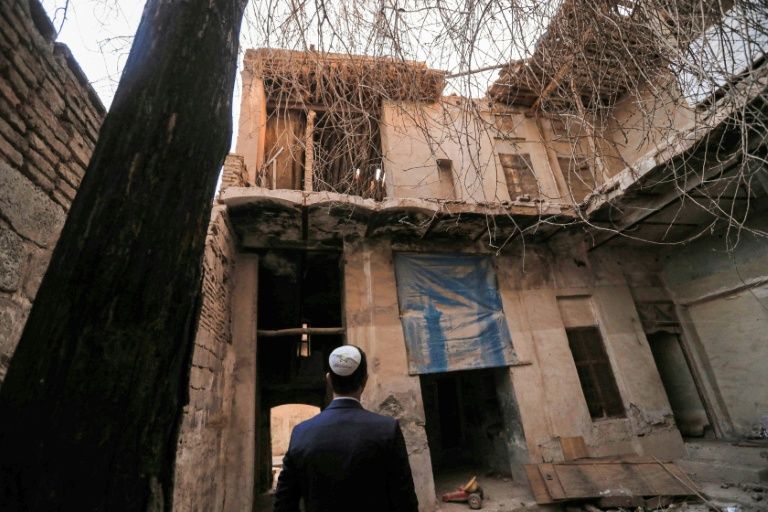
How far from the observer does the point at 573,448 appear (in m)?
6.31

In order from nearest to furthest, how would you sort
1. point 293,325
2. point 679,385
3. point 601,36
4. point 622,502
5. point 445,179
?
point 601,36
point 622,502
point 679,385
point 445,179
point 293,325

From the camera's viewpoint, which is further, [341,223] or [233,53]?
[341,223]

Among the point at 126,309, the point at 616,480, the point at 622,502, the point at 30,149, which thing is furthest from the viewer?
the point at 616,480

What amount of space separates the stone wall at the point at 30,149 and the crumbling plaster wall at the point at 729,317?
30.3ft

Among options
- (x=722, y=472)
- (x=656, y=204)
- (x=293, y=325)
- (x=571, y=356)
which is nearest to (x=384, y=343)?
(x=293, y=325)

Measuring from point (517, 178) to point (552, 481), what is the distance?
6.54 m

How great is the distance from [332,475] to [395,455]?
12.7 inches

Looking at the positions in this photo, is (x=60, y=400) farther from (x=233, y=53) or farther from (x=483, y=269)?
(x=483, y=269)

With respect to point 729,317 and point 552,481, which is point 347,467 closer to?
point 552,481

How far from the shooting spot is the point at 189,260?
3.56ft

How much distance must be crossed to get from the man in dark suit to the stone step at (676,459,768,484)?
23.8 ft

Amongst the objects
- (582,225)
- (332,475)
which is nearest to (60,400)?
(332,475)

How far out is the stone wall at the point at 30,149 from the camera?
77.7 inches

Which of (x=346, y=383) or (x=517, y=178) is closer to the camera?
(x=346, y=383)
